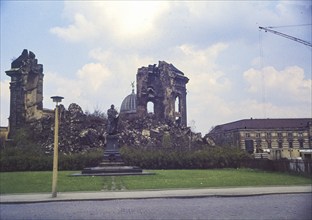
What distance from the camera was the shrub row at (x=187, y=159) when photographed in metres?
26.1

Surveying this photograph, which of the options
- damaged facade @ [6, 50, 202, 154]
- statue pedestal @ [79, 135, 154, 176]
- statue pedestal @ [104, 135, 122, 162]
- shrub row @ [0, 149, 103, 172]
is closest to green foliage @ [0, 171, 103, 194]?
shrub row @ [0, 149, 103, 172]

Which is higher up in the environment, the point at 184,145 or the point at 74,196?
the point at 184,145

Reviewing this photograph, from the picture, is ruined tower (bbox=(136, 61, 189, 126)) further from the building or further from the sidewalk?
the sidewalk

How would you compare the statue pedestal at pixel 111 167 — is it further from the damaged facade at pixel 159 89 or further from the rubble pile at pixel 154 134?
the damaged facade at pixel 159 89

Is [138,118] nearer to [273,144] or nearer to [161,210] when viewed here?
[273,144]

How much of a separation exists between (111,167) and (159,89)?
2504 centimetres

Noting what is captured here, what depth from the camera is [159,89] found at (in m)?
44.2

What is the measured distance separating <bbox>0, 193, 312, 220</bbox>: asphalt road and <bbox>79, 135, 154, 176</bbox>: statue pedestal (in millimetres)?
8868

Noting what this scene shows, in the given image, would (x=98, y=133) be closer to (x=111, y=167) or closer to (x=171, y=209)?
(x=111, y=167)

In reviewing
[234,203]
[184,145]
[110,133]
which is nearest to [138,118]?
[184,145]

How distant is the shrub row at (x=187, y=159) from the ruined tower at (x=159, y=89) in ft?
52.8

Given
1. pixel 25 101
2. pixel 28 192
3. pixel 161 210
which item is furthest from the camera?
pixel 25 101

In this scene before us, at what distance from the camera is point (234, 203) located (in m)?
9.73

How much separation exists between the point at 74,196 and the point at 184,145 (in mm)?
23599
